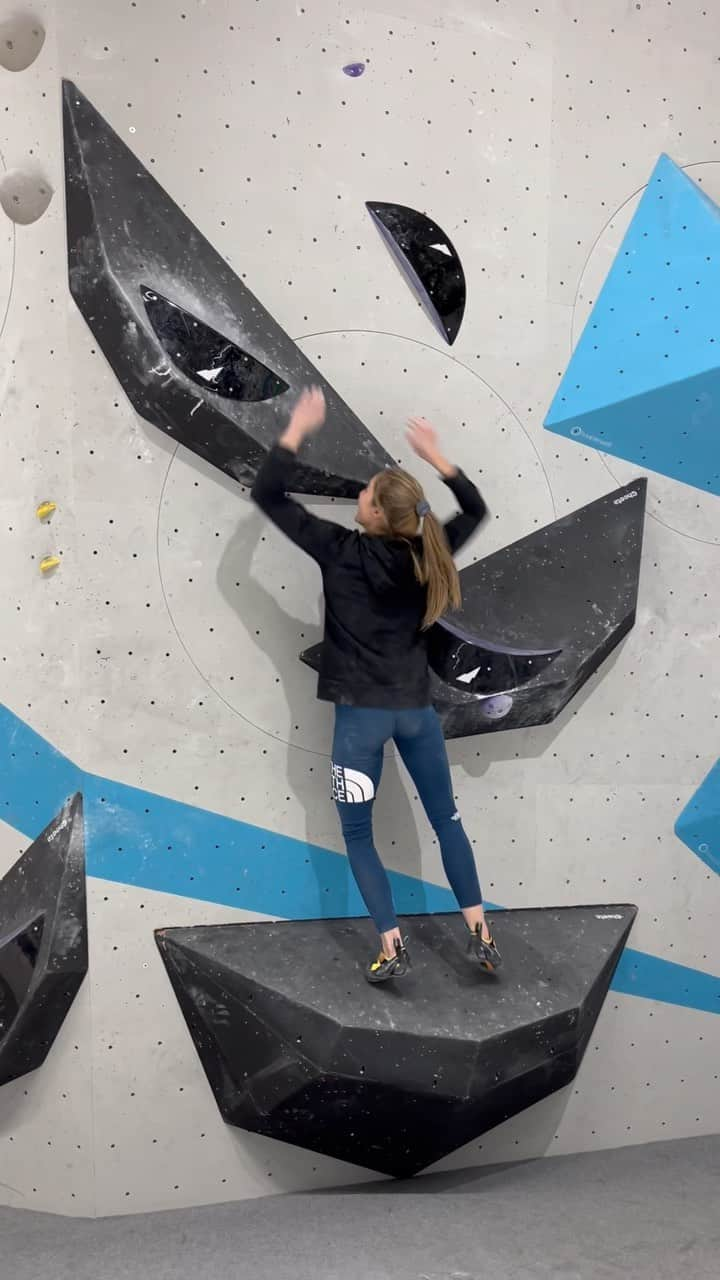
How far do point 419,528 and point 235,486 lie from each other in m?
0.46

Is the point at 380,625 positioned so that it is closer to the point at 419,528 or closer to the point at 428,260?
the point at 419,528

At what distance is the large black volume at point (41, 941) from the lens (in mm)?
2430

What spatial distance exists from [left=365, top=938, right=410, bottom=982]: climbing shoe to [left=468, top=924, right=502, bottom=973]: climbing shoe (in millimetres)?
180

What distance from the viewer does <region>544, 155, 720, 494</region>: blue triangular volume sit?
2752 mm

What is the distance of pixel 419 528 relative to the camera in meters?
2.34

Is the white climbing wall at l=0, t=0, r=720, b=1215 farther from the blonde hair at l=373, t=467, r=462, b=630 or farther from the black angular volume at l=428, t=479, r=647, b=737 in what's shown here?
the blonde hair at l=373, t=467, r=462, b=630

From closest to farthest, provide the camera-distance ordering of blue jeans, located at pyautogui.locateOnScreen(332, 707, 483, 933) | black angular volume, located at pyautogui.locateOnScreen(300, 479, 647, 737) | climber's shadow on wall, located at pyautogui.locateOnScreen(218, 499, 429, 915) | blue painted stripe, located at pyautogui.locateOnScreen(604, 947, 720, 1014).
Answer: blue jeans, located at pyautogui.locateOnScreen(332, 707, 483, 933), climber's shadow on wall, located at pyautogui.locateOnScreen(218, 499, 429, 915), black angular volume, located at pyautogui.locateOnScreen(300, 479, 647, 737), blue painted stripe, located at pyautogui.locateOnScreen(604, 947, 720, 1014)

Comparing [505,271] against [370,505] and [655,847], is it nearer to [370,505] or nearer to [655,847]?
[370,505]

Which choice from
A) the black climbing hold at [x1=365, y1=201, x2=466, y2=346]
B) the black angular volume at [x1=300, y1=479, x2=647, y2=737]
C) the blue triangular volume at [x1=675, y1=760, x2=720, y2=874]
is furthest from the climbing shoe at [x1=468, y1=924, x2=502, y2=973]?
the black climbing hold at [x1=365, y1=201, x2=466, y2=346]

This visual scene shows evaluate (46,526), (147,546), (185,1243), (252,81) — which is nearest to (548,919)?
(185,1243)

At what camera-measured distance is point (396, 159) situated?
2.53 meters

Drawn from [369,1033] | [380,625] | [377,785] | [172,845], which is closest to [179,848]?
[172,845]

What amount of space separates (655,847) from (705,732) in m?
0.35

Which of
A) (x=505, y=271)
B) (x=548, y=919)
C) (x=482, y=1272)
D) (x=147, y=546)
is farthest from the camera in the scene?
(x=548, y=919)
